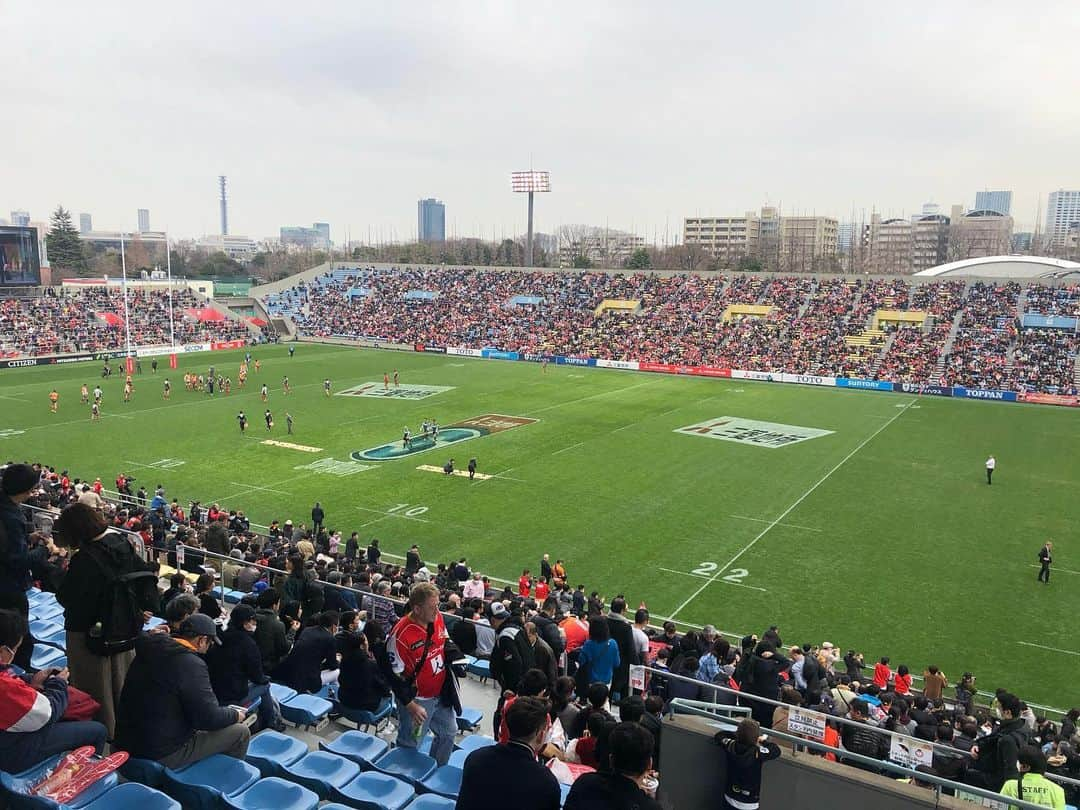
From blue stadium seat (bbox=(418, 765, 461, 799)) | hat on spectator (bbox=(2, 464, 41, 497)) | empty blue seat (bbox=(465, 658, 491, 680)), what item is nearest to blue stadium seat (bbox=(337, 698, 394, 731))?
blue stadium seat (bbox=(418, 765, 461, 799))

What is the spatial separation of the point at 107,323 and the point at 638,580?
217ft

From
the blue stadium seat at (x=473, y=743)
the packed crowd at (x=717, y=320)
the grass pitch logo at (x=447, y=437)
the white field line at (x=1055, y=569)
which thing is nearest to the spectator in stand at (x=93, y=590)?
Answer: the blue stadium seat at (x=473, y=743)

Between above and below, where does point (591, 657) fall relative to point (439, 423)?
above

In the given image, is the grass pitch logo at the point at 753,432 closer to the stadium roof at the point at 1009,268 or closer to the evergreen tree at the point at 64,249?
the stadium roof at the point at 1009,268

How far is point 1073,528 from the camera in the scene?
2717 cm

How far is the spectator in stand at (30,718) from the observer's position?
558cm

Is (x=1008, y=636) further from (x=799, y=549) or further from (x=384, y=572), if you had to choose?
(x=384, y=572)

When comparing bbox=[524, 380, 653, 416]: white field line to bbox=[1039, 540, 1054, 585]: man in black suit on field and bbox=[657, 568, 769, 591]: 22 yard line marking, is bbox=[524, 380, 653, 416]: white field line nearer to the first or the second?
bbox=[657, 568, 769, 591]: 22 yard line marking

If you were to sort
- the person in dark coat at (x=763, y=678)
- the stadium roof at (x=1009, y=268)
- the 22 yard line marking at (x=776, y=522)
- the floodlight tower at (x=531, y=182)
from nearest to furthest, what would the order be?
the person in dark coat at (x=763, y=678), the 22 yard line marking at (x=776, y=522), the stadium roof at (x=1009, y=268), the floodlight tower at (x=531, y=182)

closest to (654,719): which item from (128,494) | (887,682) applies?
(887,682)

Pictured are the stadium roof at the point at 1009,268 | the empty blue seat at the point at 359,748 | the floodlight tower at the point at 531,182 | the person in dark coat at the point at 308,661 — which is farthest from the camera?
the floodlight tower at the point at 531,182

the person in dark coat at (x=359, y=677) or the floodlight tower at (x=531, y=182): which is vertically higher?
the floodlight tower at (x=531, y=182)

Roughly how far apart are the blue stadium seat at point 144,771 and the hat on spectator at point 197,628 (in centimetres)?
108

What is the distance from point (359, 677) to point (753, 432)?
35.9m
